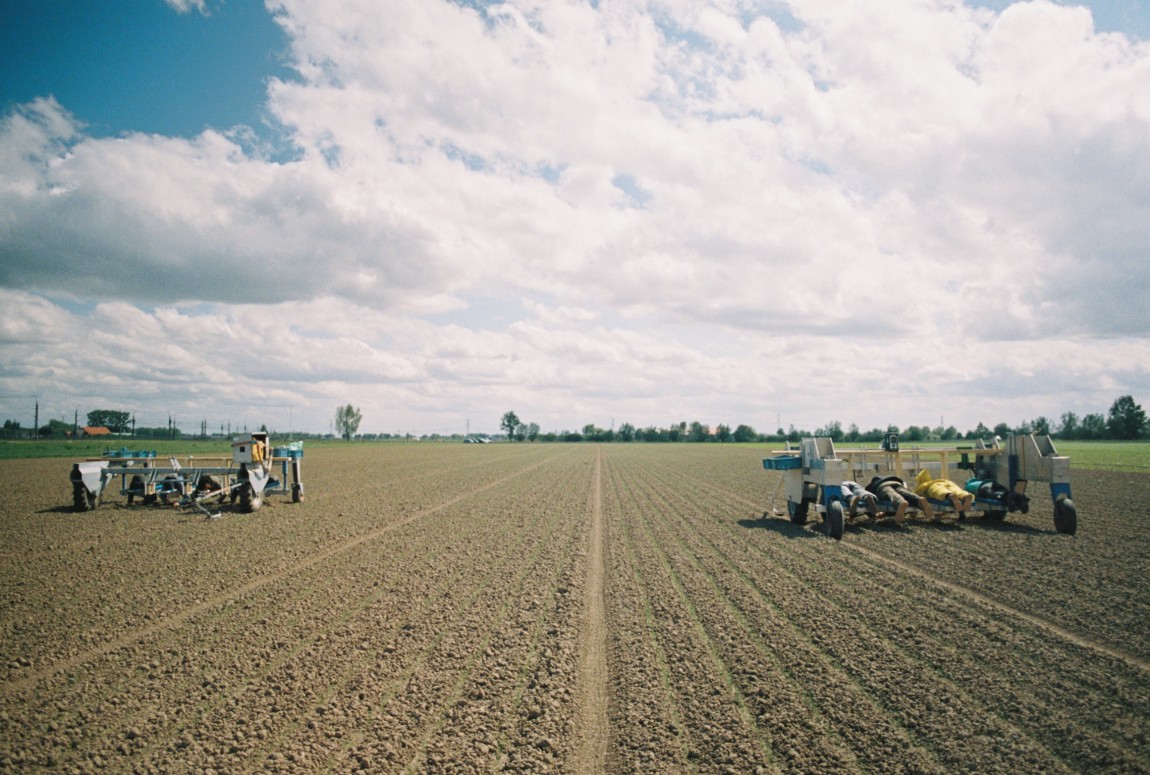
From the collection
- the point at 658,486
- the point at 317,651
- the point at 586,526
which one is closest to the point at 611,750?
the point at 317,651

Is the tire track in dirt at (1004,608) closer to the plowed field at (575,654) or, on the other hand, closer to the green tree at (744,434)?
the plowed field at (575,654)

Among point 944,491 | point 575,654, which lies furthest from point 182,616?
point 944,491

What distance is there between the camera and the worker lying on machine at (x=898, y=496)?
44.2 feet

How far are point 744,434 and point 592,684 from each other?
470 ft

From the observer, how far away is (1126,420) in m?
106

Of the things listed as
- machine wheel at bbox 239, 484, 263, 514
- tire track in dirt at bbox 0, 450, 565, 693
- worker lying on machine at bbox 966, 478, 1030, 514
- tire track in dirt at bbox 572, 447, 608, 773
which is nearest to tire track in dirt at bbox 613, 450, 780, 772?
tire track in dirt at bbox 572, 447, 608, 773

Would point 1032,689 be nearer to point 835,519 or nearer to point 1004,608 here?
point 1004,608

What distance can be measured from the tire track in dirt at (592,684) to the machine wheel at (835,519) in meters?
5.63

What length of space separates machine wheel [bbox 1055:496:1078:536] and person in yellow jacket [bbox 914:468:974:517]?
5.09ft

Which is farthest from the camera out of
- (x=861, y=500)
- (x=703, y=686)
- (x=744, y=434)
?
(x=744, y=434)

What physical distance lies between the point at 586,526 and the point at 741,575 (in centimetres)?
567

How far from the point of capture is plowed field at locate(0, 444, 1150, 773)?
4312mm

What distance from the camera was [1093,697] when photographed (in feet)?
16.3

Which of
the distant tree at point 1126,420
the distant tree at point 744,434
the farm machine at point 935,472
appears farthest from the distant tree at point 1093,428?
the farm machine at point 935,472
